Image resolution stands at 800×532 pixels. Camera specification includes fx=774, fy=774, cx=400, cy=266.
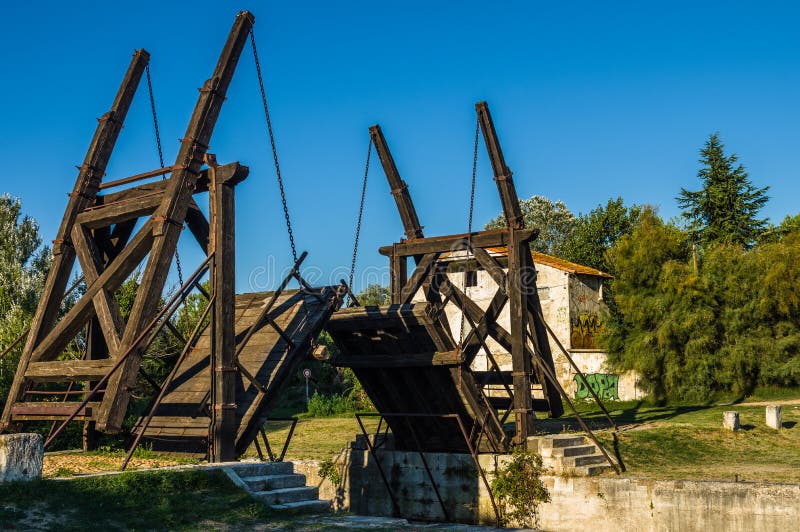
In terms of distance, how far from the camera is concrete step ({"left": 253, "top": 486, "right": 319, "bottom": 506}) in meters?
10.6

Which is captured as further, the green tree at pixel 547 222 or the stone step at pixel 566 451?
the green tree at pixel 547 222

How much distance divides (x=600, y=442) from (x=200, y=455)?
381 inches

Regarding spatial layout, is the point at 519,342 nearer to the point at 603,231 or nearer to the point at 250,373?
the point at 250,373

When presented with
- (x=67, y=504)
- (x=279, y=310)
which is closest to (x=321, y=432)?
(x=279, y=310)

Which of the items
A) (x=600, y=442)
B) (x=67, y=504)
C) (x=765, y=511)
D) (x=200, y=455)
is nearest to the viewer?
(x=67, y=504)

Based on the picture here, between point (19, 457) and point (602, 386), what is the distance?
29.8 meters

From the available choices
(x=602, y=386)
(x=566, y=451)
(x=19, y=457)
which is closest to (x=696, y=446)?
(x=566, y=451)

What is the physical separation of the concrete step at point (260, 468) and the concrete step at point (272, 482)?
0.10 metres

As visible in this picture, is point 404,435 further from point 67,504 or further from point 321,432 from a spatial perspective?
point 67,504

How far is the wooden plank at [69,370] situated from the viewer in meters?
11.6

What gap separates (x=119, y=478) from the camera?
9.88m

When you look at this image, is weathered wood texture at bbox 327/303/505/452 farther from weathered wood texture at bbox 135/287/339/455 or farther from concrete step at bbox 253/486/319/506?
concrete step at bbox 253/486/319/506

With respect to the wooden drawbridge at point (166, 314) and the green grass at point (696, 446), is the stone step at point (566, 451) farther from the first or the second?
the wooden drawbridge at point (166, 314)

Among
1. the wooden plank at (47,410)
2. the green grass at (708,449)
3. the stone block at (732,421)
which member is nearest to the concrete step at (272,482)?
the wooden plank at (47,410)
